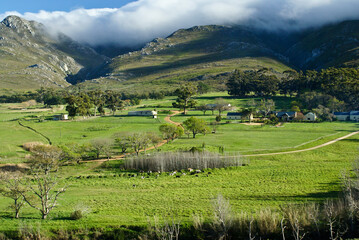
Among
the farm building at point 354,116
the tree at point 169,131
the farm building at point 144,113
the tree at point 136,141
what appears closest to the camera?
the tree at point 136,141

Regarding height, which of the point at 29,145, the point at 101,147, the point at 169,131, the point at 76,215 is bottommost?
the point at 76,215

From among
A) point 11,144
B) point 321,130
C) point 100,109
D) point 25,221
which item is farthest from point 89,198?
point 100,109

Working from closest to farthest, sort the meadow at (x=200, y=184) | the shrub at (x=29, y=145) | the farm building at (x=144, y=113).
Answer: the meadow at (x=200, y=184), the shrub at (x=29, y=145), the farm building at (x=144, y=113)

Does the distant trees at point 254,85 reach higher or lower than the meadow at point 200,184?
higher

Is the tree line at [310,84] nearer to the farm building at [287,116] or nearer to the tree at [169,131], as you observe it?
the farm building at [287,116]

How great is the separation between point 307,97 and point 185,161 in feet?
308

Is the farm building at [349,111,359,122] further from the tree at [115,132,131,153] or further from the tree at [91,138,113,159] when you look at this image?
the tree at [91,138,113,159]

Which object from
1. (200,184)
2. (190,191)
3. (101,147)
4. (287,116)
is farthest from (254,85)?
(190,191)

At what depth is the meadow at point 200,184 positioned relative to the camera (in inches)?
1205

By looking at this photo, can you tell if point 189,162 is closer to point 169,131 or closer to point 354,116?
point 169,131

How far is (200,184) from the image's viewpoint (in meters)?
42.2

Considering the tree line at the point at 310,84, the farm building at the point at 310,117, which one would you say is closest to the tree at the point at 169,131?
the farm building at the point at 310,117

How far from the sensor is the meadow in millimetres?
30609

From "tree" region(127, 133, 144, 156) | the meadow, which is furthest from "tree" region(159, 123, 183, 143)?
"tree" region(127, 133, 144, 156)
